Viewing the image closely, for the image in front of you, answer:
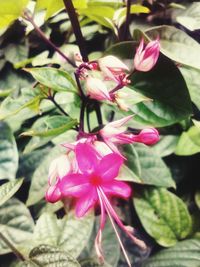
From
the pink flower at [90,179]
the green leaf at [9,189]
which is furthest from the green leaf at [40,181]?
the pink flower at [90,179]

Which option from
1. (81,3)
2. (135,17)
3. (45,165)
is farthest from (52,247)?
(135,17)

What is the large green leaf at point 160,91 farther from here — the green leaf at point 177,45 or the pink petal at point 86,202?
the pink petal at point 86,202

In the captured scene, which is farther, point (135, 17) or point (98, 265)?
point (135, 17)

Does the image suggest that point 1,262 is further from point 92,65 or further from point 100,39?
point 100,39

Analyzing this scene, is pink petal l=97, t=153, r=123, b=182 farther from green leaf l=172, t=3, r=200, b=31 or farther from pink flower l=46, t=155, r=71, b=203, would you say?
green leaf l=172, t=3, r=200, b=31

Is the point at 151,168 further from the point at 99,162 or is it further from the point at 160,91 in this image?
the point at 99,162

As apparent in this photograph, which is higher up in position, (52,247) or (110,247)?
(52,247)
